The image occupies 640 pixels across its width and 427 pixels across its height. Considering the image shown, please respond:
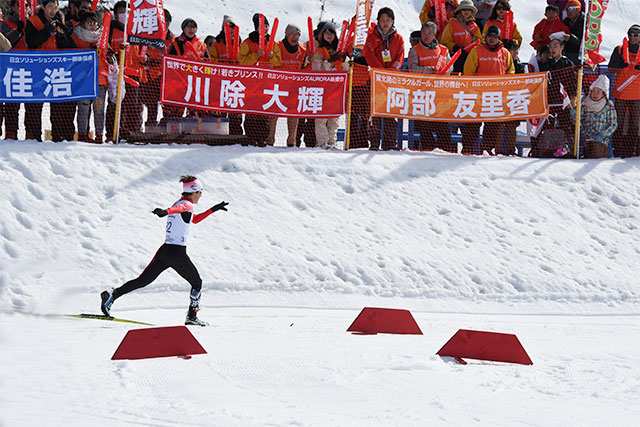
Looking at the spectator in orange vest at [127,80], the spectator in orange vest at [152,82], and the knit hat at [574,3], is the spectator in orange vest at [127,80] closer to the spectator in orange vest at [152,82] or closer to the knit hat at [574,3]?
the spectator in orange vest at [152,82]

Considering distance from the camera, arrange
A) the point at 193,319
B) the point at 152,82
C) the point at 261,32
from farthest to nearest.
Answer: the point at 261,32 < the point at 152,82 < the point at 193,319

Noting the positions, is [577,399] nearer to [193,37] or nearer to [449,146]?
[449,146]

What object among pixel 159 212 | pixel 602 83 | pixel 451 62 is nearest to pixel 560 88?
pixel 602 83

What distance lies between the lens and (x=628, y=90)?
42.3 ft

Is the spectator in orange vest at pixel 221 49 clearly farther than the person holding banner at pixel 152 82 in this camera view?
Yes

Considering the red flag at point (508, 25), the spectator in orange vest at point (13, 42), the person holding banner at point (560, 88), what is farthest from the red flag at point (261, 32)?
the person holding banner at point (560, 88)

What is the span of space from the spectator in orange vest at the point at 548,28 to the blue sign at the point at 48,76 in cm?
673

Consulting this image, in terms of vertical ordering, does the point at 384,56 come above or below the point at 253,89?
above

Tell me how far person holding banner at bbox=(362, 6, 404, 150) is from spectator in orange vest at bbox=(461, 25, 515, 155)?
1.05 meters

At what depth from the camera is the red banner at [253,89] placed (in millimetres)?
12141

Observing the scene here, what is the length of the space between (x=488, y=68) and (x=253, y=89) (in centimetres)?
346

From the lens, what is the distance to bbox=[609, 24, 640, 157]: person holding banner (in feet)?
42.2

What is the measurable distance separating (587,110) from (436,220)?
138 inches

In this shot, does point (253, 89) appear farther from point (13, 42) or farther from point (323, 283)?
point (323, 283)
